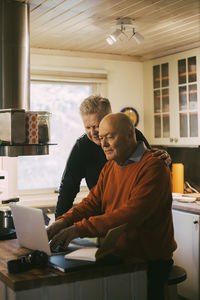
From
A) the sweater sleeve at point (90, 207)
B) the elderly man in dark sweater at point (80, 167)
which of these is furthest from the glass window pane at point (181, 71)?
the sweater sleeve at point (90, 207)

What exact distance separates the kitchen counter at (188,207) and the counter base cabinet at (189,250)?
0.12ft

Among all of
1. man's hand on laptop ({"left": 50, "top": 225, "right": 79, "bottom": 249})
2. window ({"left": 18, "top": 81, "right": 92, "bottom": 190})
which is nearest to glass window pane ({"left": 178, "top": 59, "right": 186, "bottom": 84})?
window ({"left": 18, "top": 81, "right": 92, "bottom": 190})

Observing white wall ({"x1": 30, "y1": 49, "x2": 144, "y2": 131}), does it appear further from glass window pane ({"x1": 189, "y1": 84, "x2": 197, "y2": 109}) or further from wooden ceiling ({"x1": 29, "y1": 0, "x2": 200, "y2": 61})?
glass window pane ({"x1": 189, "y1": 84, "x2": 197, "y2": 109})

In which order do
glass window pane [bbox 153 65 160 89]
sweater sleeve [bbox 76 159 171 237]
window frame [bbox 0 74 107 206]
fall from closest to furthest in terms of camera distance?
sweater sleeve [bbox 76 159 171 237]
window frame [bbox 0 74 107 206]
glass window pane [bbox 153 65 160 89]

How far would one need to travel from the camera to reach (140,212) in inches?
80.4

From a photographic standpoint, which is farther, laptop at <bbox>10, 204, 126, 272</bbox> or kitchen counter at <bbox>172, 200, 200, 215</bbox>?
kitchen counter at <bbox>172, 200, 200, 215</bbox>

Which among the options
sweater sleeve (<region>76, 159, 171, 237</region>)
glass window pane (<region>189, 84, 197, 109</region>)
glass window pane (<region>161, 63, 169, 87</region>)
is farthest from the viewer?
glass window pane (<region>161, 63, 169, 87</region>)

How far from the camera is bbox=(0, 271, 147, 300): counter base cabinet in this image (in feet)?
6.00

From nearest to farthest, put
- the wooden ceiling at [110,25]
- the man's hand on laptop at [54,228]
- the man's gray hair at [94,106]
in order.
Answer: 1. the man's hand on laptop at [54,228]
2. the man's gray hair at [94,106]
3. the wooden ceiling at [110,25]

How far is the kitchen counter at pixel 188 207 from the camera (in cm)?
401

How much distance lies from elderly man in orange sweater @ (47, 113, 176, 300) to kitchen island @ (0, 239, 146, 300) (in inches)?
5.5

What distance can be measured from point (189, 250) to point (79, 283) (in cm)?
239

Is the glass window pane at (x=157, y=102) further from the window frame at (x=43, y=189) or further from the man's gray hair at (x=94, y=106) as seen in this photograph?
the man's gray hair at (x=94, y=106)

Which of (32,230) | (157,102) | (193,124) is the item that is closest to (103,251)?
→ (32,230)
